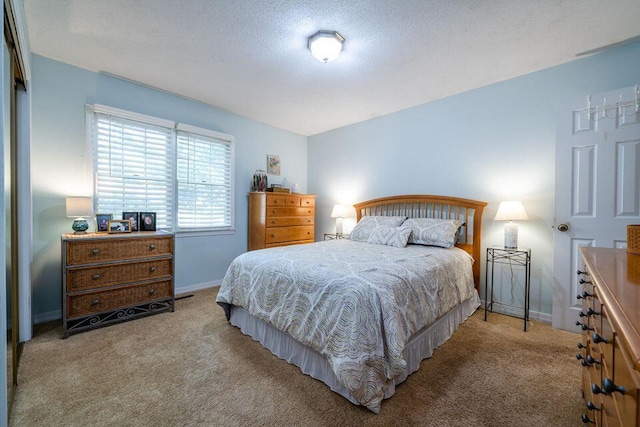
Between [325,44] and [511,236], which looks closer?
[325,44]

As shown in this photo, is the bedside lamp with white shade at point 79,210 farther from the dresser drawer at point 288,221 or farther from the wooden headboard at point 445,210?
the wooden headboard at point 445,210

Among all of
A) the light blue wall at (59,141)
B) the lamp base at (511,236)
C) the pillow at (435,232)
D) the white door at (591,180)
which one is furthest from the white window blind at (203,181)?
the white door at (591,180)

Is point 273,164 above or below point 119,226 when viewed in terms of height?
above

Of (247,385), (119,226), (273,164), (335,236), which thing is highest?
(273,164)

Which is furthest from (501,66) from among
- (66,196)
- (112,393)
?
(66,196)

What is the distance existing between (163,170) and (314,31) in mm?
2484

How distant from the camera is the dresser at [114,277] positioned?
7.51 feet

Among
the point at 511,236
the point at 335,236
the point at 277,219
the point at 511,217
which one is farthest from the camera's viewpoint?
the point at 335,236

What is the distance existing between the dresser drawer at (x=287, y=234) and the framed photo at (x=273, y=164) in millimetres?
1082

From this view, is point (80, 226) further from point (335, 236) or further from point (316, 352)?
point (335, 236)

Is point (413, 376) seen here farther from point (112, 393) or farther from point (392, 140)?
point (392, 140)

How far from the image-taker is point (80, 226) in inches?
102

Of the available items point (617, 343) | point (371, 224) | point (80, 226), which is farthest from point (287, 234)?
point (617, 343)

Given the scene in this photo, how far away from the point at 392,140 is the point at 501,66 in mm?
1529
